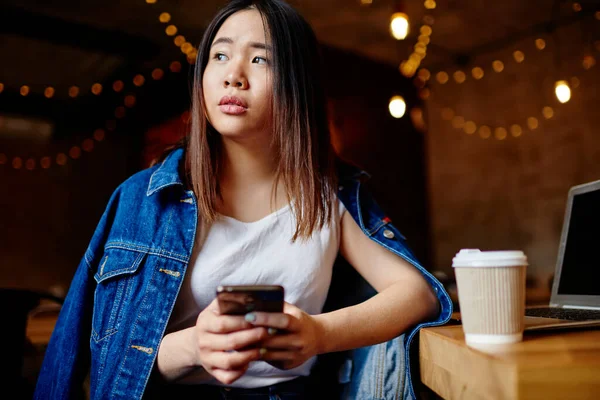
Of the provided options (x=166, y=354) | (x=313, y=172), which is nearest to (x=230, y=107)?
(x=313, y=172)

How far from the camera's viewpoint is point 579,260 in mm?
1136

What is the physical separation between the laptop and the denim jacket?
1.04 feet

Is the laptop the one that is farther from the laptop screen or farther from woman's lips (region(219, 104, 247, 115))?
woman's lips (region(219, 104, 247, 115))

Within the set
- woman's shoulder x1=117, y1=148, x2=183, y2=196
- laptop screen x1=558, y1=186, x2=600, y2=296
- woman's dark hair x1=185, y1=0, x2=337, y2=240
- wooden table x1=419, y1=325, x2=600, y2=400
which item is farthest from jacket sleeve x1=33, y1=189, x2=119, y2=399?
laptop screen x1=558, y1=186, x2=600, y2=296

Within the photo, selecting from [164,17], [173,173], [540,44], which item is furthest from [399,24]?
[540,44]

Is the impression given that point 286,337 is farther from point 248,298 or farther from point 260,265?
point 260,265

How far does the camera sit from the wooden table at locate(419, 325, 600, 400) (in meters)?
0.52

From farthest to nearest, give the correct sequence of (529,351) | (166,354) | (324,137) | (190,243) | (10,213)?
(10,213) < (324,137) < (190,243) < (166,354) < (529,351)

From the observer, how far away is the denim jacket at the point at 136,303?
0.92m

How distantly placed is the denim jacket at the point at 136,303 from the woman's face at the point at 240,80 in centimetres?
16

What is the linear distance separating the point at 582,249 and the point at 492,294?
61 cm

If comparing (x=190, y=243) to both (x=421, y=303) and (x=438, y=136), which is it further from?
(x=438, y=136)

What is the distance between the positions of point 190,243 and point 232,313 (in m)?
0.37

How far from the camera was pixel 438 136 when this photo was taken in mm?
5758
